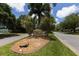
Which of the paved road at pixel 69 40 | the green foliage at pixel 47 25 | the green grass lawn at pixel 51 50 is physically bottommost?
the green grass lawn at pixel 51 50

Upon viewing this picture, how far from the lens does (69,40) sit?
272 inches

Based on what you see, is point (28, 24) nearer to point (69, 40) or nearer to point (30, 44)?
point (30, 44)

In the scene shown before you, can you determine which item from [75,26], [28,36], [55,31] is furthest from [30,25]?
[75,26]

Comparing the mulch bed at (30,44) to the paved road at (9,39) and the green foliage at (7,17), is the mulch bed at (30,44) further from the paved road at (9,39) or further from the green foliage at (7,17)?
the green foliage at (7,17)

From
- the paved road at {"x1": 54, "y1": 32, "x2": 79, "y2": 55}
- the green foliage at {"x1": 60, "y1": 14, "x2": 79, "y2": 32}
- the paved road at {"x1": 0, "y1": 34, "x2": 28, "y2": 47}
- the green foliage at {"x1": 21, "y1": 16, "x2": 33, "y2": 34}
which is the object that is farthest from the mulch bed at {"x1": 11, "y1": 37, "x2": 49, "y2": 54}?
the green foliage at {"x1": 60, "y1": 14, "x2": 79, "y2": 32}

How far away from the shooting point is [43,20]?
695 cm

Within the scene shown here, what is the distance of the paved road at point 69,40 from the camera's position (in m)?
6.75

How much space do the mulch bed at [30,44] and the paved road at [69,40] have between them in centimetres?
42

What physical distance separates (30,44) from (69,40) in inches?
46.1

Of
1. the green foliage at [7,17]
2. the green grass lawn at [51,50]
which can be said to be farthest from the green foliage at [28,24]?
the green grass lawn at [51,50]

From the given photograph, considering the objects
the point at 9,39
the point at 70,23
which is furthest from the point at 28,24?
the point at 70,23

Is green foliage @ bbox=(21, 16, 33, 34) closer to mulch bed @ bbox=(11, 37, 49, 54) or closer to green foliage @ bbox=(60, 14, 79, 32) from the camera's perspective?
mulch bed @ bbox=(11, 37, 49, 54)

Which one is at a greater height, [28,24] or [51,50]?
[28,24]

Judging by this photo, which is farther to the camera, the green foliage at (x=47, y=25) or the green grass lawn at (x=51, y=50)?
the green foliage at (x=47, y=25)
